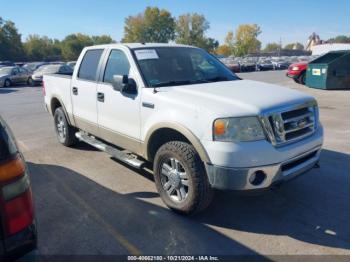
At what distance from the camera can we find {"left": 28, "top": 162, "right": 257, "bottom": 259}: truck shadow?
316 cm

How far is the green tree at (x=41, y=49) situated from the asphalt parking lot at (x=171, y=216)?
82.7 m

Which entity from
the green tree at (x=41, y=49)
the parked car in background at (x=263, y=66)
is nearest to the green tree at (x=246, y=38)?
the green tree at (x=41, y=49)

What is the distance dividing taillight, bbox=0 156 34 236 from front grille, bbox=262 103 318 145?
86.6 inches

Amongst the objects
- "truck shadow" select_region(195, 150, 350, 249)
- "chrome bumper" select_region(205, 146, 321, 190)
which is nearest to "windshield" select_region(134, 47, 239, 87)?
"chrome bumper" select_region(205, 146, 321, 190)

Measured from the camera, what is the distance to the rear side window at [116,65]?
4480mm

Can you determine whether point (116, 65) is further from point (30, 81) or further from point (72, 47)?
point (72, 47)

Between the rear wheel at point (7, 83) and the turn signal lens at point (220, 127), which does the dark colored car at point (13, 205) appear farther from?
the rear wheel at point (7, 83)

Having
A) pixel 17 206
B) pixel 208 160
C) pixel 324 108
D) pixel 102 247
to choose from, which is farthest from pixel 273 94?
pixel 324 108

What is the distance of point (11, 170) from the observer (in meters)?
1.79

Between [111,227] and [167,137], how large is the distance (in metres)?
1.19

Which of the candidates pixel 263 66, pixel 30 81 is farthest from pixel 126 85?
pixel 263 66

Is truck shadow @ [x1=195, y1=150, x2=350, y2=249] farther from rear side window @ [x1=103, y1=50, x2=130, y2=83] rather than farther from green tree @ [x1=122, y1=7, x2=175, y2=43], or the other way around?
green tree @ [x1=122, y1=7, x2=175, y2=43]

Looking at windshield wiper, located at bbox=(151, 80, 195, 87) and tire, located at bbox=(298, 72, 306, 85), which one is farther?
tire, located at bbox=(298, 72, 306, 85)

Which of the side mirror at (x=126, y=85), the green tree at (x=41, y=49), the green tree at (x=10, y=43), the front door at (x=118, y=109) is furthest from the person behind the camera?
the green tree at (x=41, y=49)
